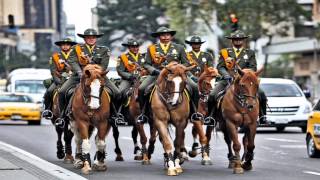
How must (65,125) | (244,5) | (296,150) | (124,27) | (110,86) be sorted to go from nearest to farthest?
(110,86) < (65,125) < (296,150) < (244,5) < (124,27)

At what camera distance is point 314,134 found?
72.7 ft

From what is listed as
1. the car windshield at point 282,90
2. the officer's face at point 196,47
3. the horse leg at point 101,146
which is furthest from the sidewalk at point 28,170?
the car windshield at point 282,90

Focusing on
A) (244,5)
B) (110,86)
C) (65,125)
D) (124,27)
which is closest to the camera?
(110,86)

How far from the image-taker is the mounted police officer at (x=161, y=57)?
1897 cm

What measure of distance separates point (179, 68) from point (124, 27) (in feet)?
316

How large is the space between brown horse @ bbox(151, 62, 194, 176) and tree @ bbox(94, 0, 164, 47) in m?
93.5

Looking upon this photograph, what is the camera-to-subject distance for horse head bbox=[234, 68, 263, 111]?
18156 millimetres

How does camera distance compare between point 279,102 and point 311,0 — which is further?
point 311,0

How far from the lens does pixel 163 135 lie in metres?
18.0

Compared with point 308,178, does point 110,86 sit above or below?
above

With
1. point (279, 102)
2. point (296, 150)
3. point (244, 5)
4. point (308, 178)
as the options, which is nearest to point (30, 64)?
point (244, 5)

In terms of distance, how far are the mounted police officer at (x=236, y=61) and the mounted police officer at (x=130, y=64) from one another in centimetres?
297

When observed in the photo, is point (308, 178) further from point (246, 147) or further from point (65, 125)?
point (65, 125)

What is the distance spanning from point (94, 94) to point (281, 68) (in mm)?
90493
